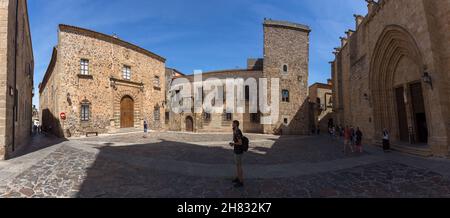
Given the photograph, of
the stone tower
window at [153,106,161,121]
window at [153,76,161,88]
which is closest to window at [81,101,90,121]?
window at [153,106,161,121]

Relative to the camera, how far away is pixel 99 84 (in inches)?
760

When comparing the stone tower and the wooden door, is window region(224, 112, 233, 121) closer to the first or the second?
the stone tower

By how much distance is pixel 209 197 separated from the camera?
4.70 m

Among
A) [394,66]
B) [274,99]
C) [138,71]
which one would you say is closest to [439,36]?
[394,66]

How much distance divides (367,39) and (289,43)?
515 inches

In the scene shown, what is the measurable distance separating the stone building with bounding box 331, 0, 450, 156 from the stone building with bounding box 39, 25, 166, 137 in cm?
1914

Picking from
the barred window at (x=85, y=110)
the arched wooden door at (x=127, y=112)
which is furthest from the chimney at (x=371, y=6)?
the barred window at (x=85, y=110)

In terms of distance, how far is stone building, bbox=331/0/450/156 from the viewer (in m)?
8.74

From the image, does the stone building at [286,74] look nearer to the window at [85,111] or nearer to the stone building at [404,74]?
the stone building at [404,74]

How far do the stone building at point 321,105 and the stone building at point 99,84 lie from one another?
24532 millimetres

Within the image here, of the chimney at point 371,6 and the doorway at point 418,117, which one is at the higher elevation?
the chimney at point 371,6

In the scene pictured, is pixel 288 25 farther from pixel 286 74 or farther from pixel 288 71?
pixel 286 74

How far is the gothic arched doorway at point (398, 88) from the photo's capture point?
11516 mm
